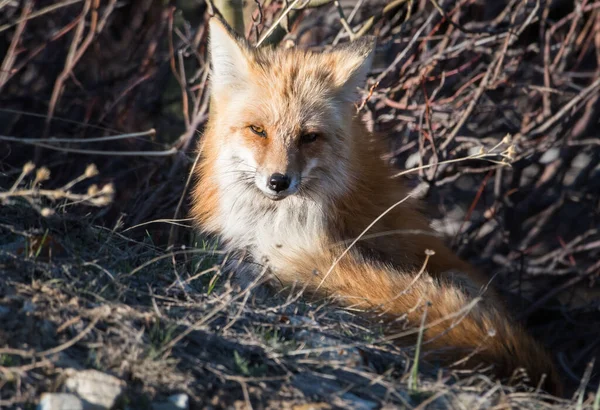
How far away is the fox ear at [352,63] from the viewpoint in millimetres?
4020

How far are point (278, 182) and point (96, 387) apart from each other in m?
1.70

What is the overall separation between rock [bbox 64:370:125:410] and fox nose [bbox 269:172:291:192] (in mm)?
1631

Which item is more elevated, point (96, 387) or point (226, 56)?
point (226, 56)

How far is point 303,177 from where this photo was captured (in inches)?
150

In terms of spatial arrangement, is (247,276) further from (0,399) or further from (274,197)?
(0,399)

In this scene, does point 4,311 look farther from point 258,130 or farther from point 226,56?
point 226,56

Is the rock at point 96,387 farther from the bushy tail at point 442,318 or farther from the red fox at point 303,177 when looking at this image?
the red fox at point 303,177

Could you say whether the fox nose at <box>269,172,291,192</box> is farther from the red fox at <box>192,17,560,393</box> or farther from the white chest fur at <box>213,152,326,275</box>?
the white chest fur at <box>213,152,326,275</box>

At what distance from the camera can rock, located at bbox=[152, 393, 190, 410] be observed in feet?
7.41

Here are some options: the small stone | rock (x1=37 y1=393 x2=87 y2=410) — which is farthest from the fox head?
rock (x1=37 y1=393 x2=87 y2=410)

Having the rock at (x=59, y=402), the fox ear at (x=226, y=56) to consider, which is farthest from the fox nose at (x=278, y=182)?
the rock at (x=59, y=402)

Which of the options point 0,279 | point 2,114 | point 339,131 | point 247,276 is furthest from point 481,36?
point 2,114

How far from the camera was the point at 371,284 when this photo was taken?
3.32 metres

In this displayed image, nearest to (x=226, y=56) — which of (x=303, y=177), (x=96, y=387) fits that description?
(x=303, y=177)
